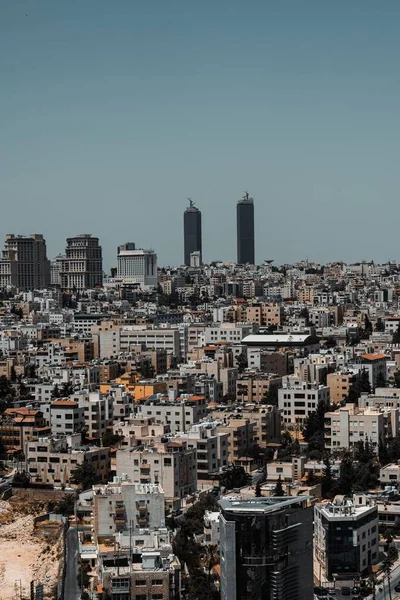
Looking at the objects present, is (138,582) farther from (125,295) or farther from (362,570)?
(125,295)

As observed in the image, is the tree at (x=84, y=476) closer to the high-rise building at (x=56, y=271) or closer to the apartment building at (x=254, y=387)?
the apartment building at (x=254, y=387)

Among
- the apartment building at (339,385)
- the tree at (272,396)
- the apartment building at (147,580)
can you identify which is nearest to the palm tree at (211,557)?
the apartment building at (147,580)

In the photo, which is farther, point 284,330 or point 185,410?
point 284,330

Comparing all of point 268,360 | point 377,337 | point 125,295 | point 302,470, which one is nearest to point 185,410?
point 302,470

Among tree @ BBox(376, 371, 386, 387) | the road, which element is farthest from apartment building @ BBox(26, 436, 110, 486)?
tree @ BBox(376, 371, 386, 387)

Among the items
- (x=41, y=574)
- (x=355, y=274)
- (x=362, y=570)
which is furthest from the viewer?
(x=355, y=274)

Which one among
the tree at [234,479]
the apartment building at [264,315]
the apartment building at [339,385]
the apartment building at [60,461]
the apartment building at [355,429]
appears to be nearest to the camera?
the tree at [234,479]
